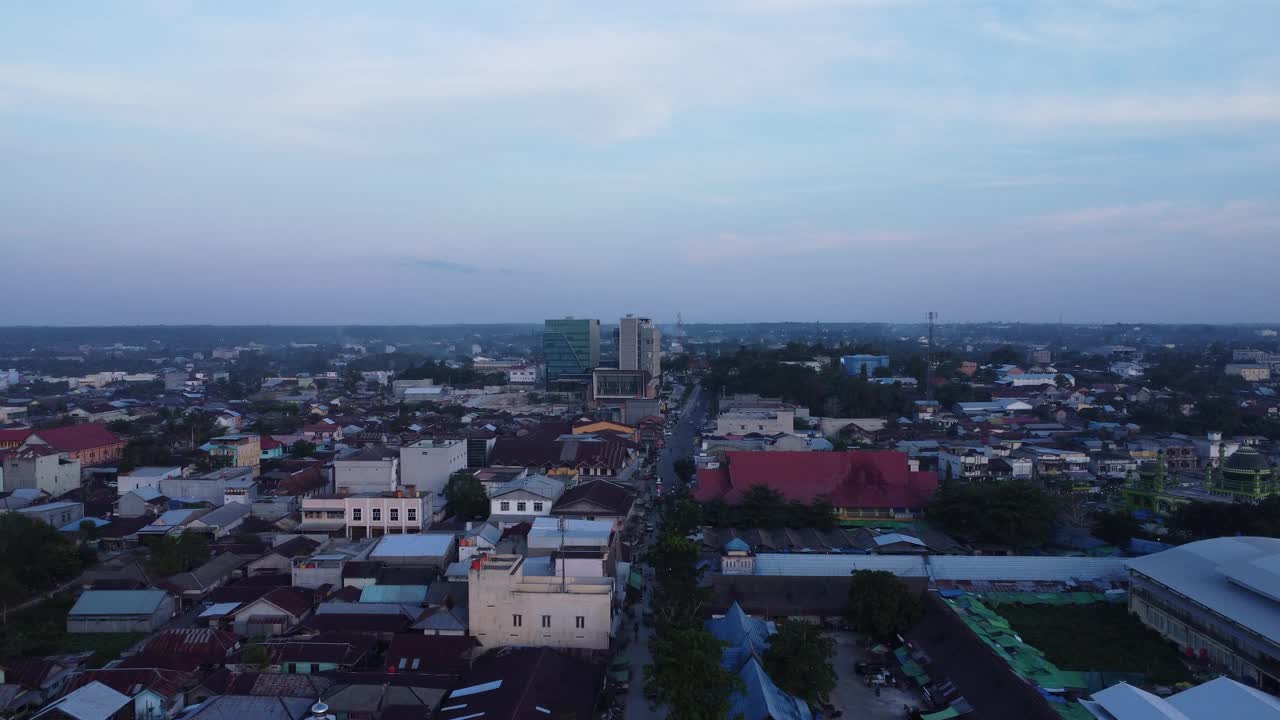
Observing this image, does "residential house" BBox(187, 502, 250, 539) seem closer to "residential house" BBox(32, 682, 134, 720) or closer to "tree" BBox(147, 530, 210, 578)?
"tree" BBox(147, 530, 210, 578)

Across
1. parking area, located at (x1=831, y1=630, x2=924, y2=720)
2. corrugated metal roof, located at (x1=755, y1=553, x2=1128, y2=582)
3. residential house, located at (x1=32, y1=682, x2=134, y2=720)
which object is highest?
corrugated metal roof, located at (x1=755, y1=553, x2=1128, y2=582)

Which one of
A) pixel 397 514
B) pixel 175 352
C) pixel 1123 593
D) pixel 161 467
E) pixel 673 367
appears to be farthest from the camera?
pixel 175 352

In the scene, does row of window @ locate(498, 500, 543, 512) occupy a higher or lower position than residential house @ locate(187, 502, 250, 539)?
higher

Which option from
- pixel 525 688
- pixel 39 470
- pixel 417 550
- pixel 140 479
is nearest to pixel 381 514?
pixel 417 550

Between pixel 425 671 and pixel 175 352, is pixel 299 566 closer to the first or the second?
pixel 425 671

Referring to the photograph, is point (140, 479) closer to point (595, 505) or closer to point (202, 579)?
point (202, 579)

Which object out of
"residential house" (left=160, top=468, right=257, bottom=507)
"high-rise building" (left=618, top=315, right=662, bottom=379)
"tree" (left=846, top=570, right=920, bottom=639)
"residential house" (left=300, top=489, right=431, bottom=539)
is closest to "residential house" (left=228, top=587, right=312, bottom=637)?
"residential house" (left=300, top=489, right=431, bottom=539)

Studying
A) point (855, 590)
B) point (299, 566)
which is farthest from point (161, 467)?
point (855, 590)
